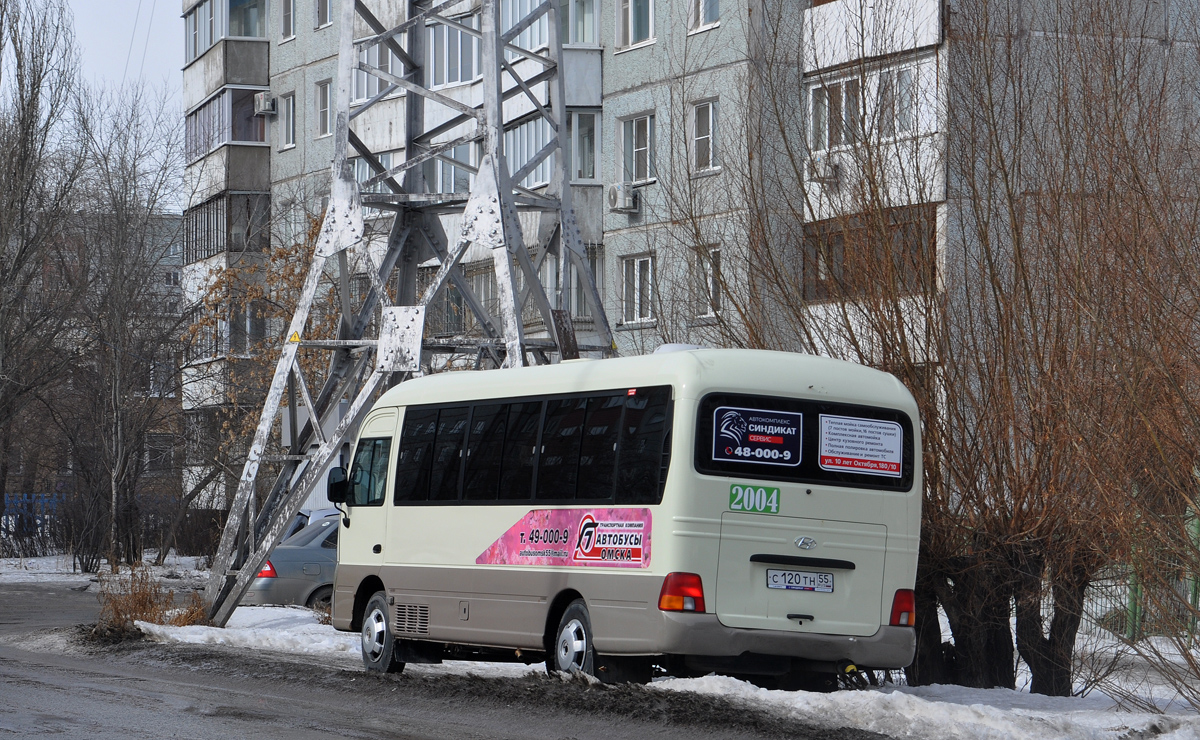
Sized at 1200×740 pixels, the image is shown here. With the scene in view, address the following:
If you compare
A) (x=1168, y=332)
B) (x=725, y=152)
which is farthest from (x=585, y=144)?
(x=1168, y=332)

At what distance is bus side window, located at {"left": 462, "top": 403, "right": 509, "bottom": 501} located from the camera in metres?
14.0

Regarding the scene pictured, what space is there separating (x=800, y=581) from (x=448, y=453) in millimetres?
3821

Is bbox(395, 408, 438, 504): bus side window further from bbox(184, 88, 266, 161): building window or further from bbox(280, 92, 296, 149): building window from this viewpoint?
bbox(184, 88, 266, 161): building window

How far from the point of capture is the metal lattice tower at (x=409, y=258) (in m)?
18.2

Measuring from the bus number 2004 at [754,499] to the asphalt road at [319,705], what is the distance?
4.50 ft

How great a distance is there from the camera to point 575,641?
12711 millimetres

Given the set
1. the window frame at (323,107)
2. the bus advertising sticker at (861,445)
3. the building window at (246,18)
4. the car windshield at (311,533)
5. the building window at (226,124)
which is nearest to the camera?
the bus advertising sticker at (861,445)

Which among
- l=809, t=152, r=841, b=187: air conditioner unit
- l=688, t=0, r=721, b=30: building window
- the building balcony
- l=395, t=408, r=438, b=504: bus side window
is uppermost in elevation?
the building balcony

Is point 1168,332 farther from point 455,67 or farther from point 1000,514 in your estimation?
point 455,67

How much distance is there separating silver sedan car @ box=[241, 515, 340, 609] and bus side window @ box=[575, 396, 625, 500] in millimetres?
10179

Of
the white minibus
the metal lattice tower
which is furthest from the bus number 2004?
the metal lattice tower

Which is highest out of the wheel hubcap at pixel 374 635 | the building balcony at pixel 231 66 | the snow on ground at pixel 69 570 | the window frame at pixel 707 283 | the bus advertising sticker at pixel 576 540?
the building balcony at pixel 231 66

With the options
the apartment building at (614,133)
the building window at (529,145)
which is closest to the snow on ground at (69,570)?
the apartment building at (614,133)

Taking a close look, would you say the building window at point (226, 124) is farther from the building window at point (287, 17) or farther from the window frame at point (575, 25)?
the window frame at point (575, 25)
